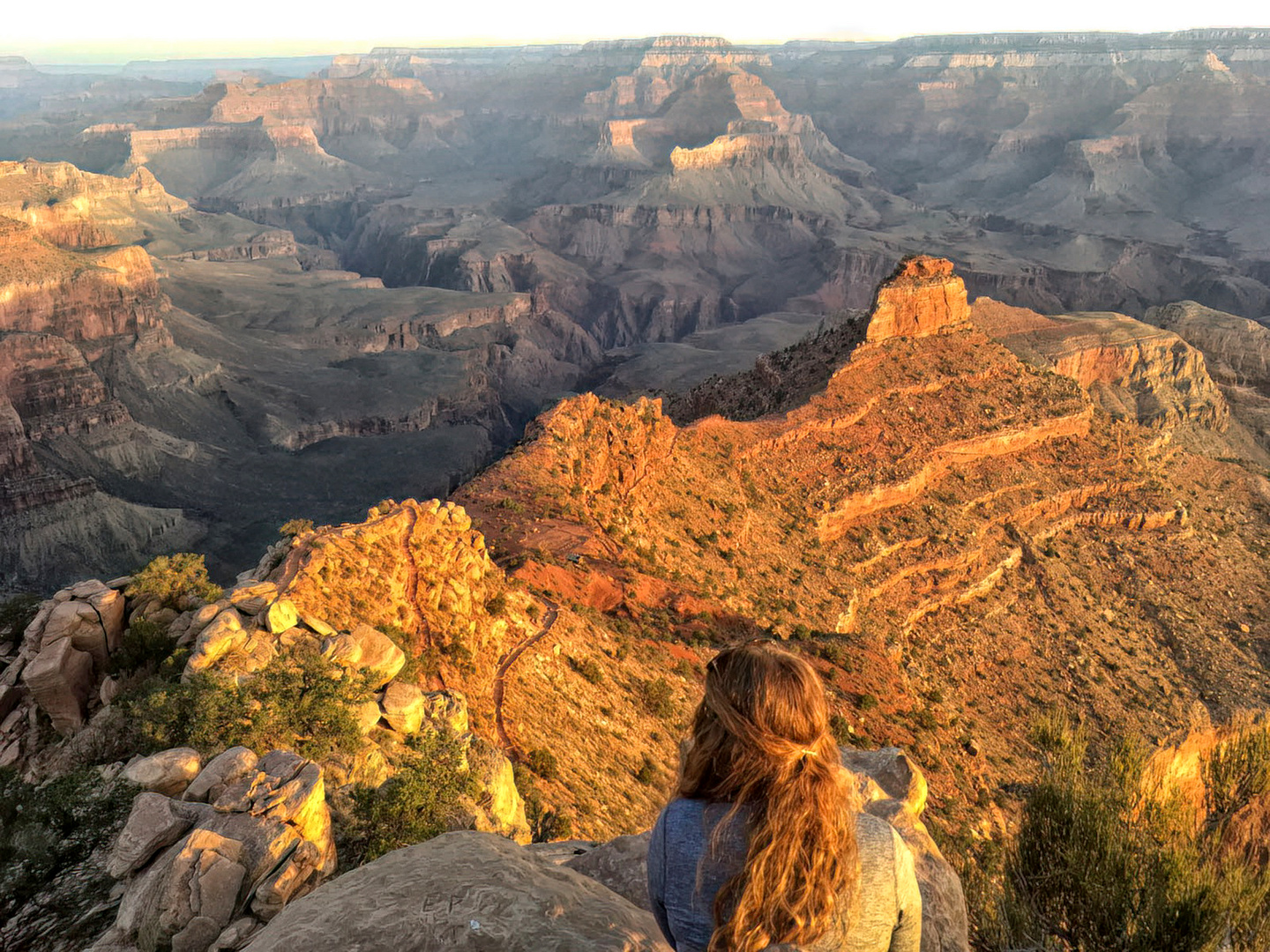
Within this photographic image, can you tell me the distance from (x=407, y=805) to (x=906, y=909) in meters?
7.36

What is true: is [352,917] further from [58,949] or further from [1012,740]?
[1012,740]

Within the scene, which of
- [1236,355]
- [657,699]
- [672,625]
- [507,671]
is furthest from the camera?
[1236,355]

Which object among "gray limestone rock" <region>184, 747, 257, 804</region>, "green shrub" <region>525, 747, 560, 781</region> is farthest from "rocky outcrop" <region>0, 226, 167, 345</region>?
"gray limestone rock" <region>184, 747, 257, 804</region>

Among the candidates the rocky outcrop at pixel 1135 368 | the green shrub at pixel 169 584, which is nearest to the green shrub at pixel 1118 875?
the green shrub at pixel 169 584

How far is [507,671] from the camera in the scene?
60.8 ft

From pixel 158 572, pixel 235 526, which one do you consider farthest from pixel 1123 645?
pixel 235 526

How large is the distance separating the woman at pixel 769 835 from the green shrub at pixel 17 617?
13.0 meters

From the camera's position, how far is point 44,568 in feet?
228

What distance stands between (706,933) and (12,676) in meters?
12.3

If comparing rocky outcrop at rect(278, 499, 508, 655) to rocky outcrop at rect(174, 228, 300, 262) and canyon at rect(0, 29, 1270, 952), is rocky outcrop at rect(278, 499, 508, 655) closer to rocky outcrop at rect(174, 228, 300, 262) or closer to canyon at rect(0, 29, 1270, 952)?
canyon at rect(0, 29, 1270, 952)

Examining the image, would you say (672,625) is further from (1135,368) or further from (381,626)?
(1135,368)

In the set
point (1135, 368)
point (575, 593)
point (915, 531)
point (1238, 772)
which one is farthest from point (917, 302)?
point (1135, 368)

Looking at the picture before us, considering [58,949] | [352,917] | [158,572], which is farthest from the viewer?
[158,572]

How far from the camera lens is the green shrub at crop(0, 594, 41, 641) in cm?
1491
